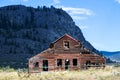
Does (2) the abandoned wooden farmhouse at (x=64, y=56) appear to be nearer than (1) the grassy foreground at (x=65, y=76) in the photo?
No

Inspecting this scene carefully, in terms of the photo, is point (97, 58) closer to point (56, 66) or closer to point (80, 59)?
point (80, 59)

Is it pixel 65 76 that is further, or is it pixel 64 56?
pixel 64 56

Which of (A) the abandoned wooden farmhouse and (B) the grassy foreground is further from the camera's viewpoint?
(A) the abandoned wooden farmhouse

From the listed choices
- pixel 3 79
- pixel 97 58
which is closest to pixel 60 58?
pixel 97 58

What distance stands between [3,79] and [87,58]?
122ft

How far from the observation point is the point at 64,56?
80938 millimetres

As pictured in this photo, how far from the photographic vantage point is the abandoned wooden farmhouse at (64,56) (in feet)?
263

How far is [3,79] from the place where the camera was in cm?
4722

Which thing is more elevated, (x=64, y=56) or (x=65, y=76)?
(x=64, y=56)

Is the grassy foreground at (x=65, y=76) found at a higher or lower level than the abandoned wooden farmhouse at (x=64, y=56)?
lower

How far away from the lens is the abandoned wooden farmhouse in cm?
8025

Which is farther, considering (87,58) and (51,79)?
(87,58)

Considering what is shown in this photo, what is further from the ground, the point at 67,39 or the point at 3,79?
the point at 67,39

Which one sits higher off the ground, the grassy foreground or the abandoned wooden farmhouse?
the abandoned wooden farmhouse
